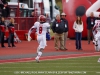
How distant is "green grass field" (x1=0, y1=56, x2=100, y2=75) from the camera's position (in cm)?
1584

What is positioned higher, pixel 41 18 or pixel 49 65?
pixel 41 18

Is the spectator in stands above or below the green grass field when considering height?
above

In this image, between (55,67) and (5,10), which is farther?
(5,10)

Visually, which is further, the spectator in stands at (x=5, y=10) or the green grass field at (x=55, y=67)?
the spectator in stands at (x=5, y=10)

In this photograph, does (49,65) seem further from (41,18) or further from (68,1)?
(68,1)

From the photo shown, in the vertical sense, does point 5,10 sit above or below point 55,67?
above

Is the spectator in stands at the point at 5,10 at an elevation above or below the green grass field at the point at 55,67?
above

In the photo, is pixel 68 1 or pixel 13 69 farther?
pixel 68 1

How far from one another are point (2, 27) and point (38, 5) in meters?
9.40

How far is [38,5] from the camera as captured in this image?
1473 inches

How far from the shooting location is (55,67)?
1744 cm

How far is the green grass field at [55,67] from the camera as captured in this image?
15.8m

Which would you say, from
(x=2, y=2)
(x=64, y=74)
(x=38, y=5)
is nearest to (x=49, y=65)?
(x=64, y=74)

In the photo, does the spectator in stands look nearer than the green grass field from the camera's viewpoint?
No
